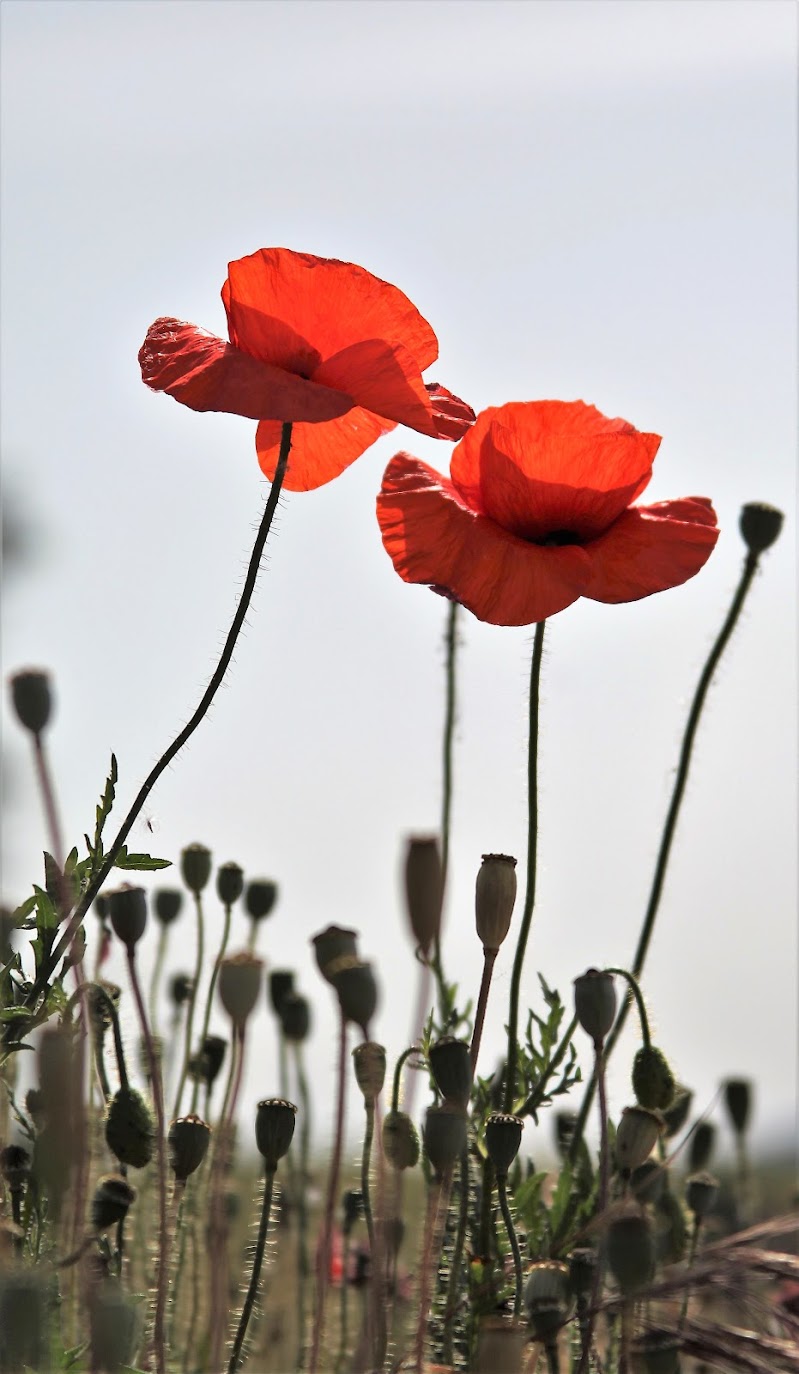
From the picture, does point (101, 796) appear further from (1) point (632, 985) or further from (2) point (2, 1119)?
(1) point (632, 985)

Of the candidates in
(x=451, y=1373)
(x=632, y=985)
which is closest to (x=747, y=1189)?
(x=632, y=985)

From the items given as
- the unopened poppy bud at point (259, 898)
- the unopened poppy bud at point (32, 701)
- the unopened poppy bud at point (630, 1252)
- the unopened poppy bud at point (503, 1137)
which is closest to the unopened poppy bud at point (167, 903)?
the unopened poppy bud at point (259, 898)

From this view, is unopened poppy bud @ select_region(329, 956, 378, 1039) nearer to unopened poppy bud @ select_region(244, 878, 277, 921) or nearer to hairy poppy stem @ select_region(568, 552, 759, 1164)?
hairy poppy stem @ select_region(568, 552, 759, 1164)

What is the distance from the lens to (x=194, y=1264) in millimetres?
2051

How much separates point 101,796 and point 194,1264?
95cm

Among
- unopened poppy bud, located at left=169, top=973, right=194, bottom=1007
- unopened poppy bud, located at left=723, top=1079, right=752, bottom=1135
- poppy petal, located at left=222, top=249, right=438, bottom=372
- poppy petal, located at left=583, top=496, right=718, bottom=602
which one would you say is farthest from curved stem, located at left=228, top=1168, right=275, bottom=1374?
unopened poppy bud, located at left=723, top=1079, right=752, bottom=1135

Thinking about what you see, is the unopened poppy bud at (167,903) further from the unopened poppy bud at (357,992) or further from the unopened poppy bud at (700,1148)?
the unopened poppy bud at (357,992)

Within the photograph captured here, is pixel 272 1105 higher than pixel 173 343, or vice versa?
pixel 173 343

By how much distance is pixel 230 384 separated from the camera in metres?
1.37

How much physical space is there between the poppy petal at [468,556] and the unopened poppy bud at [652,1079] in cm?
44

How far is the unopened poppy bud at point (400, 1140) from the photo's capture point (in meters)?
1.26

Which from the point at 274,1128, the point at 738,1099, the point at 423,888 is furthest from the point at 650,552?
the point at 738,1099

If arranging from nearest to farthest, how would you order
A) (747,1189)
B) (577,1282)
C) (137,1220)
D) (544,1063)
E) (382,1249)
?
(382,1249), (577,1282), (544,1063), (137,1220), (747,1189)

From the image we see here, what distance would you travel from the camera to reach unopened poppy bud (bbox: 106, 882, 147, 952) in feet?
4.30
